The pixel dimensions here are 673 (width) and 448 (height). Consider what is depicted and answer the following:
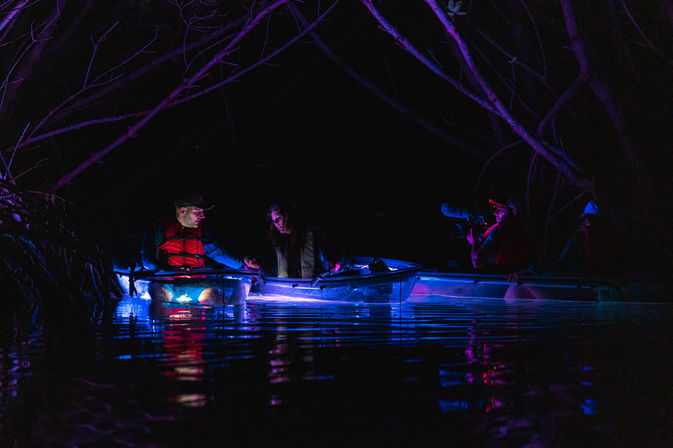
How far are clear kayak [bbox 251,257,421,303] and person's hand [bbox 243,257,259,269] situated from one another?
29 centimetres

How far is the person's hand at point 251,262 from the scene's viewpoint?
45.7 ft

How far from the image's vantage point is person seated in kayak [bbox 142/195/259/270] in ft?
43.7

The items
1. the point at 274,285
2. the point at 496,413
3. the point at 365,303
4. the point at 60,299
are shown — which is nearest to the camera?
the point at 496,413

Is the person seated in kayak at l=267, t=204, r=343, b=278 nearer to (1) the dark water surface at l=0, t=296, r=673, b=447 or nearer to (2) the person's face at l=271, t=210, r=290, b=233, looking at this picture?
(2) the person's face at l=271, t=210, r=290, b=233

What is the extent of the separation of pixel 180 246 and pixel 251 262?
124cm

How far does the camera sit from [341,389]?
12.0 feet

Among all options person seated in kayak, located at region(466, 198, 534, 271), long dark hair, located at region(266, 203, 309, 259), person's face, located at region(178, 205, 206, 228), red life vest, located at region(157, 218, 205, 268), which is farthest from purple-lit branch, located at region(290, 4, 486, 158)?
red life vest, located at region(157, 218, 205, 268)

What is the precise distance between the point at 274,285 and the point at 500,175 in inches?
273

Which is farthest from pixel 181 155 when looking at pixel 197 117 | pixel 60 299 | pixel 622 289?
pixel 60 299

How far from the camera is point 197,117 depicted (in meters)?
18.5

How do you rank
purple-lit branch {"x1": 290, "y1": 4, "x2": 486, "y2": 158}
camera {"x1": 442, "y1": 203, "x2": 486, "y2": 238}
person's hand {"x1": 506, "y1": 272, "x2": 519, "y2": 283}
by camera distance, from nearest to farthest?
person's hand {"x1": 506, "y1": 272, "x2": 519, "y2": 283}, camera {"x1": 442, "y1": 203, "x2": 486, "y2": 238}, purple-lit branch {"x1": 290, "y1": 4, "x2": 486, "y2": 158}

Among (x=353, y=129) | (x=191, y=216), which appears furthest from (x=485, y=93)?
(x=353, y=129)

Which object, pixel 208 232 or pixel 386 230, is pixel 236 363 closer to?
pixel 208 232

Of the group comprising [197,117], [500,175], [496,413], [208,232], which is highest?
[197,117]
